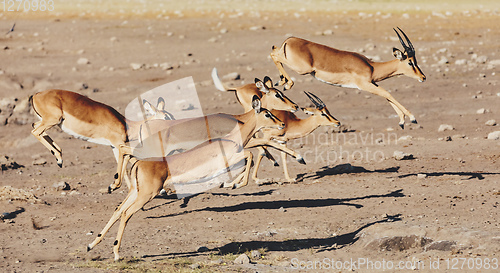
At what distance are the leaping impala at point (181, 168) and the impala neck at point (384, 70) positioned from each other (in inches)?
93.0

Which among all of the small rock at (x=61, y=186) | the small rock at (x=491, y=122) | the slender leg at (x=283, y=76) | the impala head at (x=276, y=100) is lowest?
the small rock at (x=61, y=186)

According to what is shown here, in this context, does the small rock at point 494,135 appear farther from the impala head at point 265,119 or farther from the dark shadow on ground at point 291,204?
the impala head at point 265,119

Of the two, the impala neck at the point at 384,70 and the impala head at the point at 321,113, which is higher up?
the impala neck at the point at 384,70

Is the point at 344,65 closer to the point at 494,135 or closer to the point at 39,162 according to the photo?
the point at 494,135

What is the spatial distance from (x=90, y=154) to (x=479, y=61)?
1207 centimetres

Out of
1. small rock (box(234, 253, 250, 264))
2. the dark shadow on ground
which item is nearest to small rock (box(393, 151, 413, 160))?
the dark shadow on ground

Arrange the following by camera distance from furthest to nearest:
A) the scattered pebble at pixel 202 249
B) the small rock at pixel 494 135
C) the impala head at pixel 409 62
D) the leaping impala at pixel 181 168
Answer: the small rock at pixel 494 135, the impala head at pixel 409 62, the scattered pebble at pixel 202 249, the leaping impala at pixel 181 168

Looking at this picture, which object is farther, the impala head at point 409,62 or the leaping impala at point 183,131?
the impala head at point 409,62

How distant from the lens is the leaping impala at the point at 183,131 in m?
11.3

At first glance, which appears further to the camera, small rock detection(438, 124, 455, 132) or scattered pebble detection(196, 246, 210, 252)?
small rock detection(438, 124, 455, 132)

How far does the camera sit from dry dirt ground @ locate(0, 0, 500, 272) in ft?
31.6

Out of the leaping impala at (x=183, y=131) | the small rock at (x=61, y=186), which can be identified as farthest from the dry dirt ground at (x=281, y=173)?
the leaping impala at (x=183, y=131)

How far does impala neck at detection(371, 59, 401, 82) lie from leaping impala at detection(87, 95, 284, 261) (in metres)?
2.36

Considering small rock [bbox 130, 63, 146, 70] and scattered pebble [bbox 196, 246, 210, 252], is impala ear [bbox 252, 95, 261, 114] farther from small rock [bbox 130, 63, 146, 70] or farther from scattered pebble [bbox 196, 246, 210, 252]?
small rock [bbox 130, 63, 146, 70]
